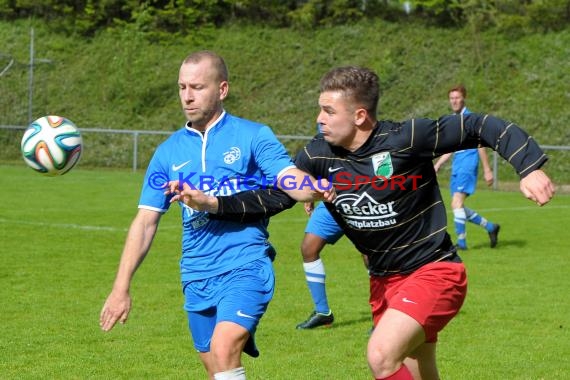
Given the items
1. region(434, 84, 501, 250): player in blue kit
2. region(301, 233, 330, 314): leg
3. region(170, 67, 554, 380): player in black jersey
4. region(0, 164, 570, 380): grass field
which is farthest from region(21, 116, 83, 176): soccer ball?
region(434, 84, 501, 250): player in blue kit

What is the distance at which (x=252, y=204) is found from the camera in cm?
505

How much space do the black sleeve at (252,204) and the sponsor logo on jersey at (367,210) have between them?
0.93ft

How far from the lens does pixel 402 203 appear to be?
506cm

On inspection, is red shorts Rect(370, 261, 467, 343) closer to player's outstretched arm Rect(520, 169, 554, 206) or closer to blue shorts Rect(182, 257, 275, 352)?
blue shorts Rect(182, 257, 275, 352)

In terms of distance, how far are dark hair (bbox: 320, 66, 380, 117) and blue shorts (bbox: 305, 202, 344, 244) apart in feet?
10.9

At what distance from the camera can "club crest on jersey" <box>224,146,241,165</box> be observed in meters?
5.17

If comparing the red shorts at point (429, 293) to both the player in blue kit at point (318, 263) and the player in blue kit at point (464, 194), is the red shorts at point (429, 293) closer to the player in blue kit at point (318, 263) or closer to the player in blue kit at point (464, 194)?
the player in blue kit at point (318, 263)

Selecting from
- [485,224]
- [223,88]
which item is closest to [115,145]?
[485,224]

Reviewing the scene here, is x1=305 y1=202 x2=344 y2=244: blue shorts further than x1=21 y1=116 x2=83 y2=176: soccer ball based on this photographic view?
Yes

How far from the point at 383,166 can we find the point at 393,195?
0.51 ft

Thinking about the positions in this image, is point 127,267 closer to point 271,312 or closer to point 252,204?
point 252,204

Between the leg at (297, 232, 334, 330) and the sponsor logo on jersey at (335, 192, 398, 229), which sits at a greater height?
the sponsor logo on jersey at (335, 192, 398, 229)

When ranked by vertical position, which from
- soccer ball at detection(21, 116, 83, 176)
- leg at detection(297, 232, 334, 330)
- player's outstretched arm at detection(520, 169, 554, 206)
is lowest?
leg at detection(297, 232, 334, 330)

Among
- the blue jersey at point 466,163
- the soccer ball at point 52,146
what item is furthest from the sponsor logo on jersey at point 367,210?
the blue jersey at point 466,163
